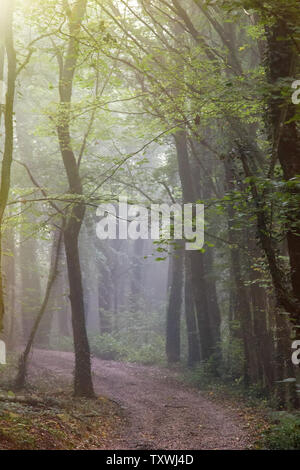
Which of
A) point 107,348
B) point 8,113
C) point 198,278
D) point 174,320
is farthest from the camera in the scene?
point 107,348

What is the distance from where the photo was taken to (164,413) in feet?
40.0

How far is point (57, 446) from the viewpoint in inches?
302

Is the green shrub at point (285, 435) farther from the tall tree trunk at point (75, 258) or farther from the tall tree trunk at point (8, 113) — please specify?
the tall tree trunk at point (75, 258)

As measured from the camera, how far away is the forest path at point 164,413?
356 inches

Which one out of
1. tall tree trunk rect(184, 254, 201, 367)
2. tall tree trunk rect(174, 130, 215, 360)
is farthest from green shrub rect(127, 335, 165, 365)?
tall tree trunk rect(174, 130, 215, 360)

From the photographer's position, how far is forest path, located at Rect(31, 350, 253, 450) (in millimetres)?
9031

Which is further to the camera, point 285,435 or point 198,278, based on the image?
point 198,278

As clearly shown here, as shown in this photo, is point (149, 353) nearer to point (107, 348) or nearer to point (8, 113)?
point (107, 348)

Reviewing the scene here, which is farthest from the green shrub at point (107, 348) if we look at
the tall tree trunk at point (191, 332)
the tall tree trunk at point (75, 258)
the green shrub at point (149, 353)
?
the tall tree trunk at point (75, 258)

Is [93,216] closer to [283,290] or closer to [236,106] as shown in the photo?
[236,106]

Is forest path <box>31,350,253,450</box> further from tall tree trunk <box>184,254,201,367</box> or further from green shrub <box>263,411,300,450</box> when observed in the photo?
tall tree trunk <box>184,254,201,367</box>

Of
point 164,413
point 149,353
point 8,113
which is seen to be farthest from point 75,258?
point 149,353

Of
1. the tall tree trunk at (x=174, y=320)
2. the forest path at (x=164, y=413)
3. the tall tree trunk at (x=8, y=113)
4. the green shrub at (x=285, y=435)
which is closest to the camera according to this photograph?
the green shrub at (x=285, y=435)

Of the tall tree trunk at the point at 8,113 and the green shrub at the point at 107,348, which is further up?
the tall tree trunk at the point at 8,113
